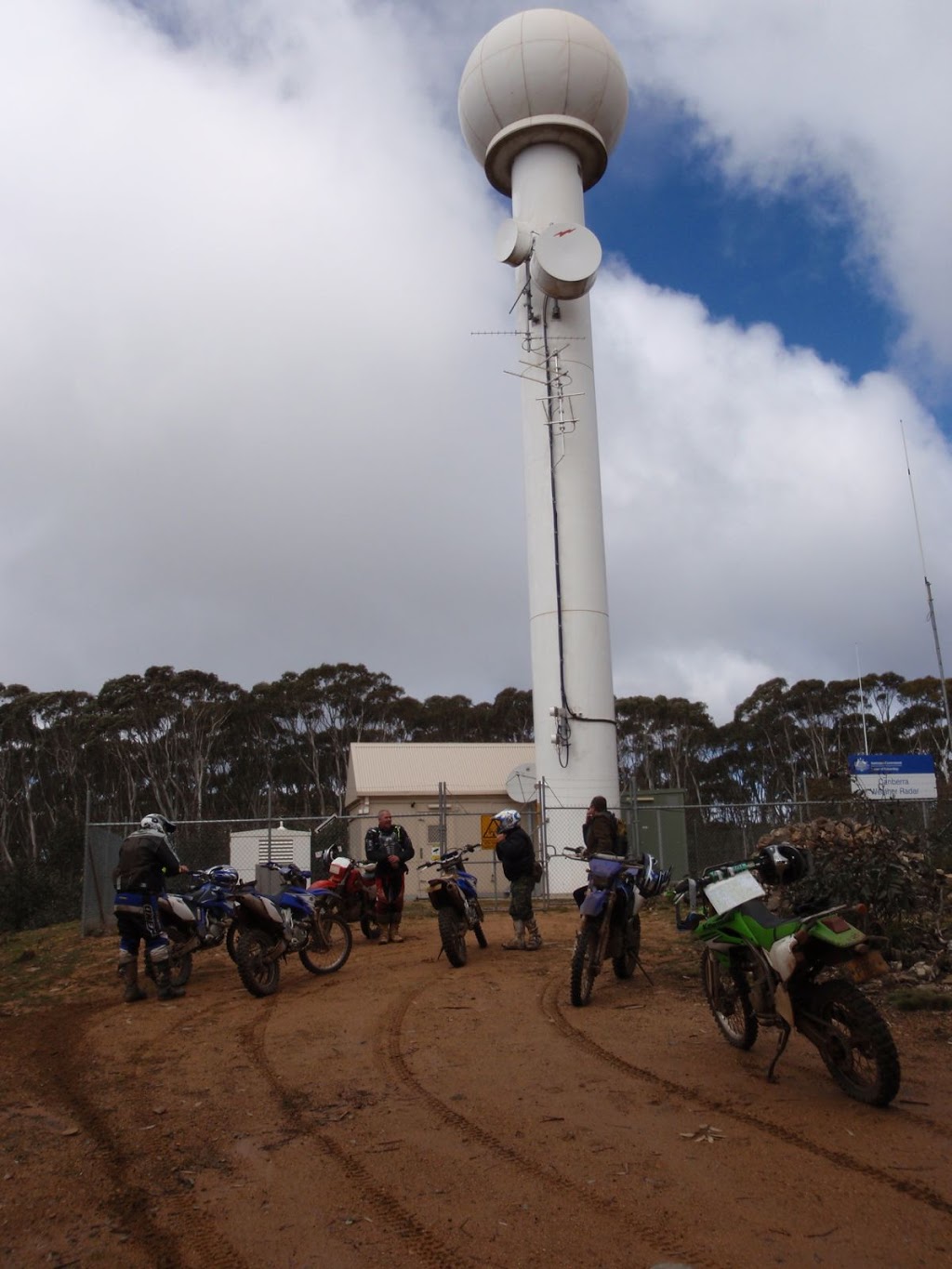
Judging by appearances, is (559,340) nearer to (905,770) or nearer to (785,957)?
(905,770)

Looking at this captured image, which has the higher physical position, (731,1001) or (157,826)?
(157,826)

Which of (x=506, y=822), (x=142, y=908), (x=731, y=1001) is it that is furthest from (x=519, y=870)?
(x=731, y=1001)

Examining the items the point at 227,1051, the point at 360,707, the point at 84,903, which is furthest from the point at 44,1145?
the point at 360,707

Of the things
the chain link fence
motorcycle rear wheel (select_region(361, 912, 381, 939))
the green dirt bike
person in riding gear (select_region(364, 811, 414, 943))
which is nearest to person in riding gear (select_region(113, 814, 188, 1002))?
the chain link fence

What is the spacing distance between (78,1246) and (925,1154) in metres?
3.44

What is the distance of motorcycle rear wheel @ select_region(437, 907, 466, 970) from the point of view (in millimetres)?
10000

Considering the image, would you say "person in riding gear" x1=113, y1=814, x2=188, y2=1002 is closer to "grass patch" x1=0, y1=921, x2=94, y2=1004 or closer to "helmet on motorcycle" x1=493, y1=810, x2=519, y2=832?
"grass patch" x1=0, y1=921, x2=94, y2=1004

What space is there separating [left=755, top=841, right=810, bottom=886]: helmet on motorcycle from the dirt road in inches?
42.1

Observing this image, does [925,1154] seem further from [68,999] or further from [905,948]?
[68,999]

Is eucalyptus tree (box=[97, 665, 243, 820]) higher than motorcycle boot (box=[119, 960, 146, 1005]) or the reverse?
higher

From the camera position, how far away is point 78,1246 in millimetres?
3793

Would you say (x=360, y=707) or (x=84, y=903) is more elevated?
(x=360, y=707)

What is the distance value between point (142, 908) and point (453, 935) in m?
2.90

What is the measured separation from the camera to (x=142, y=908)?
9281 millimetres
